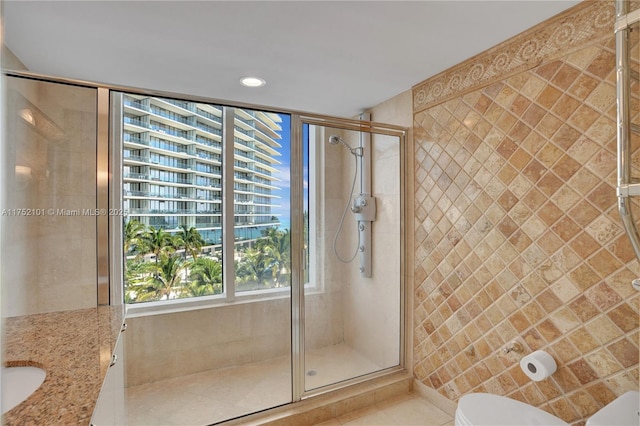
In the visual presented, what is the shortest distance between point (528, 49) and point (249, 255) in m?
2.22

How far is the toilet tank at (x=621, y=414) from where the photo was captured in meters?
1.08

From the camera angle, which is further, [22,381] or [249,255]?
[249,255]

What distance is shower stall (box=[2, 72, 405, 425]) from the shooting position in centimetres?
218

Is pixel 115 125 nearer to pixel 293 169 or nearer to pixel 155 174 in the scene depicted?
pixel 155 174

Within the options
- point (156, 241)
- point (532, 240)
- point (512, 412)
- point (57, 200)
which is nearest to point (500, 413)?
point (512, 412)

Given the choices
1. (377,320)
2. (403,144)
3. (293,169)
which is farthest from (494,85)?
(377,320)

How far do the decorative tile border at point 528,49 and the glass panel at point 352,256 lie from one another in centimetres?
56

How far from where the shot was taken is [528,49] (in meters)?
1.67

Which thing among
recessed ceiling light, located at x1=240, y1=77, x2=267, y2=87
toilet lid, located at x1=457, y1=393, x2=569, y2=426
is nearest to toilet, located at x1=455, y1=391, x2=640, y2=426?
toilet lid, located at x1=457, y1=393, x2=569, y2=426

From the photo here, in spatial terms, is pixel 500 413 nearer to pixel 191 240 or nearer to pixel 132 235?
pixel 191 240

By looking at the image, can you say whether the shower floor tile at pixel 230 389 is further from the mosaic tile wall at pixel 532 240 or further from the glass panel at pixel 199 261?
the mosaic tile wall at pixel 532 240

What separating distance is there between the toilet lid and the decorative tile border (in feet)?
5.47

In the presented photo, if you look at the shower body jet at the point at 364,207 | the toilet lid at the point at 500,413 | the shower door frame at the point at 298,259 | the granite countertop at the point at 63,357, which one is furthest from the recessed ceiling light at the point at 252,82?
the toilet lid at the point at 500,413

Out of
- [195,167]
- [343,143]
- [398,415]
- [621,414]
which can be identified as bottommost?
[398,415]
